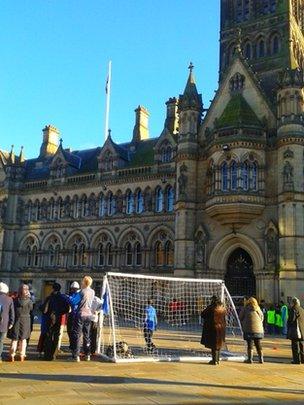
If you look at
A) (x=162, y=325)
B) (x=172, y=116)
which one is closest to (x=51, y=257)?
(x=172, y=116)

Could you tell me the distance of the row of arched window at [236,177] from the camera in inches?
1297

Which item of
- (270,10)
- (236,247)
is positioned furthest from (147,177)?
(270,10)

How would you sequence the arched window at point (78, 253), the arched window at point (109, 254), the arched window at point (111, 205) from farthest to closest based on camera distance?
the arched window at point (78, 253), the arched window at point (111, 205), the arched window at point (109, 254)

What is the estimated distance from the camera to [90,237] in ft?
146

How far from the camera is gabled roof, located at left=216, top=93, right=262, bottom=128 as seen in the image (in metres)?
33.9

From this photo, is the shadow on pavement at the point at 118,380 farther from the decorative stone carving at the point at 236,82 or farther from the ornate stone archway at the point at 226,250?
the decorative stone carving at the point at 236,82

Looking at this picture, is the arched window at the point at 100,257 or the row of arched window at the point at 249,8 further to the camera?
the arched window at the point at 100,257

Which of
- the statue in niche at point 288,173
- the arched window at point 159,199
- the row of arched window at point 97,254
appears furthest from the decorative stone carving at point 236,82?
the row of arched window at point 97,254

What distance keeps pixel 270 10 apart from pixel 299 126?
15952 mm

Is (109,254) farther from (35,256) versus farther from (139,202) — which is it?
(35,256)

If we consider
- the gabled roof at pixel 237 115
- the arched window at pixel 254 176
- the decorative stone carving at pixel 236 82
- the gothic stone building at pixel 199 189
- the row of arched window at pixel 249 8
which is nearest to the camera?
the gothic stone building at pixel 199 189

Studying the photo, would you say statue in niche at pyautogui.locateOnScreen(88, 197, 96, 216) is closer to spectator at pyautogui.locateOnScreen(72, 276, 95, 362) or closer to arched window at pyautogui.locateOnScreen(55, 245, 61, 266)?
arched window at pyautogui.locateOnScreen(55, 245, 61, 266)

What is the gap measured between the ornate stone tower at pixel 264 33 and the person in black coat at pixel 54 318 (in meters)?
29.2

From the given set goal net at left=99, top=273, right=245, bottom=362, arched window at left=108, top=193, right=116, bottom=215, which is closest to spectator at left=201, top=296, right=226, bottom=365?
goal net at left=99, top=273, right=245, bottom=362
